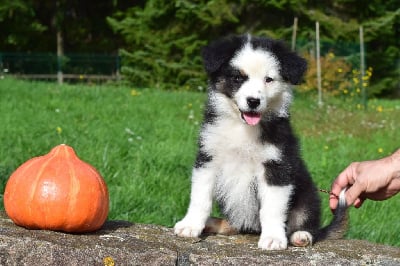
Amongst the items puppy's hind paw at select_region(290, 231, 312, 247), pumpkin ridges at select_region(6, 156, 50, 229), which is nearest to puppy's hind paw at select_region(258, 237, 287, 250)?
puppy's hind paw at select_region(290, 231, 312, 247)

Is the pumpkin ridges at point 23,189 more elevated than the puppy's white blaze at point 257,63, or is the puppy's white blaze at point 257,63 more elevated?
the puppy's white blaze at point 257,63

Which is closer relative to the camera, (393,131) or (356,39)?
(393,131)

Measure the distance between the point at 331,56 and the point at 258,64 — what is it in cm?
1454

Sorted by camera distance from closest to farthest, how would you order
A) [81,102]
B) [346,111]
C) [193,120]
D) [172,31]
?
[193,120] → [81,102] → [346,111] → [172,31]

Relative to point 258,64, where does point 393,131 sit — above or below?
below

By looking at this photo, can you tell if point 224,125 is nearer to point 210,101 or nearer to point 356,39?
point 210,101

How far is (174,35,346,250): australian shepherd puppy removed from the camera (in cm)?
342

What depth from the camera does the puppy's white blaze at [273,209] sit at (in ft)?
11.0

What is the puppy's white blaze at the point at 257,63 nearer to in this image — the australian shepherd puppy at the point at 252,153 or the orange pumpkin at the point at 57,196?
the australian shepherd puppy at the point at 252,153

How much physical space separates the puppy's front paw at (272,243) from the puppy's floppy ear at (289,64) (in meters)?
0.92

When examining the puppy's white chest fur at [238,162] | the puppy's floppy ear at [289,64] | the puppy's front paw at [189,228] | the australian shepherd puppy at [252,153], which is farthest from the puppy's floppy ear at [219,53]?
the puppy's front paw at [189,228]

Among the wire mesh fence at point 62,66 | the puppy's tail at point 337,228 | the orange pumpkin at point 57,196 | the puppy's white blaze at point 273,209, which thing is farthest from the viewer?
A: the wire mesh fence at point 62,66

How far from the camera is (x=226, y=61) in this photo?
368 cm

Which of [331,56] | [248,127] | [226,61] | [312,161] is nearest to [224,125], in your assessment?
[248,127]
